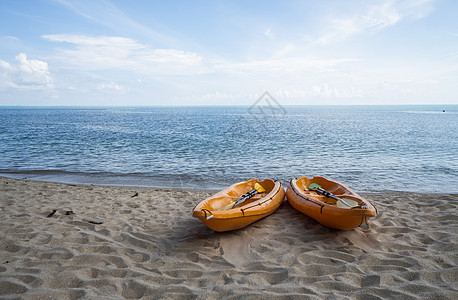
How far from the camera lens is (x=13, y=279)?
3.10 metres

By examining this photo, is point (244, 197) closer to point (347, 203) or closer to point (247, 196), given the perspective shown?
point (247, 196)

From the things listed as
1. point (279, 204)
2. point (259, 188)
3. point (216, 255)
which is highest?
point (259, 188)

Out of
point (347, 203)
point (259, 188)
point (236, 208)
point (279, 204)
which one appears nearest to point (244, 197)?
point (279, 204)

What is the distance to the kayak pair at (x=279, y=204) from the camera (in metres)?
4.42

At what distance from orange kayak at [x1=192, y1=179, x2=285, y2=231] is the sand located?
22 centimetres

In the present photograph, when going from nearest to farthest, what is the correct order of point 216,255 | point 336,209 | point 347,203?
point 216,255 → point 336,209 → point 347,203

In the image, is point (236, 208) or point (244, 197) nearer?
point (236, 208)

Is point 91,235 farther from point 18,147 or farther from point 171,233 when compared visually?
point 18,147

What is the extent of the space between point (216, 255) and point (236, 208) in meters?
0.94

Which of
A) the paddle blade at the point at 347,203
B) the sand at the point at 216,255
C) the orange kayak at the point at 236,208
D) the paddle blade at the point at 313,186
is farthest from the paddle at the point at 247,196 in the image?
the paddle blade at the point at 347,203

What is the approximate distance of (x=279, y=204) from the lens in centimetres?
591

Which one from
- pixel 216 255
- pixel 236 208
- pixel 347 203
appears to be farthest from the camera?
pixel 347 203

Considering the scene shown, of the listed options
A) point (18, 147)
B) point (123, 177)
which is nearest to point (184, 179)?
point (123, 177)

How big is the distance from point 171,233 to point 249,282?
6.64 ft
